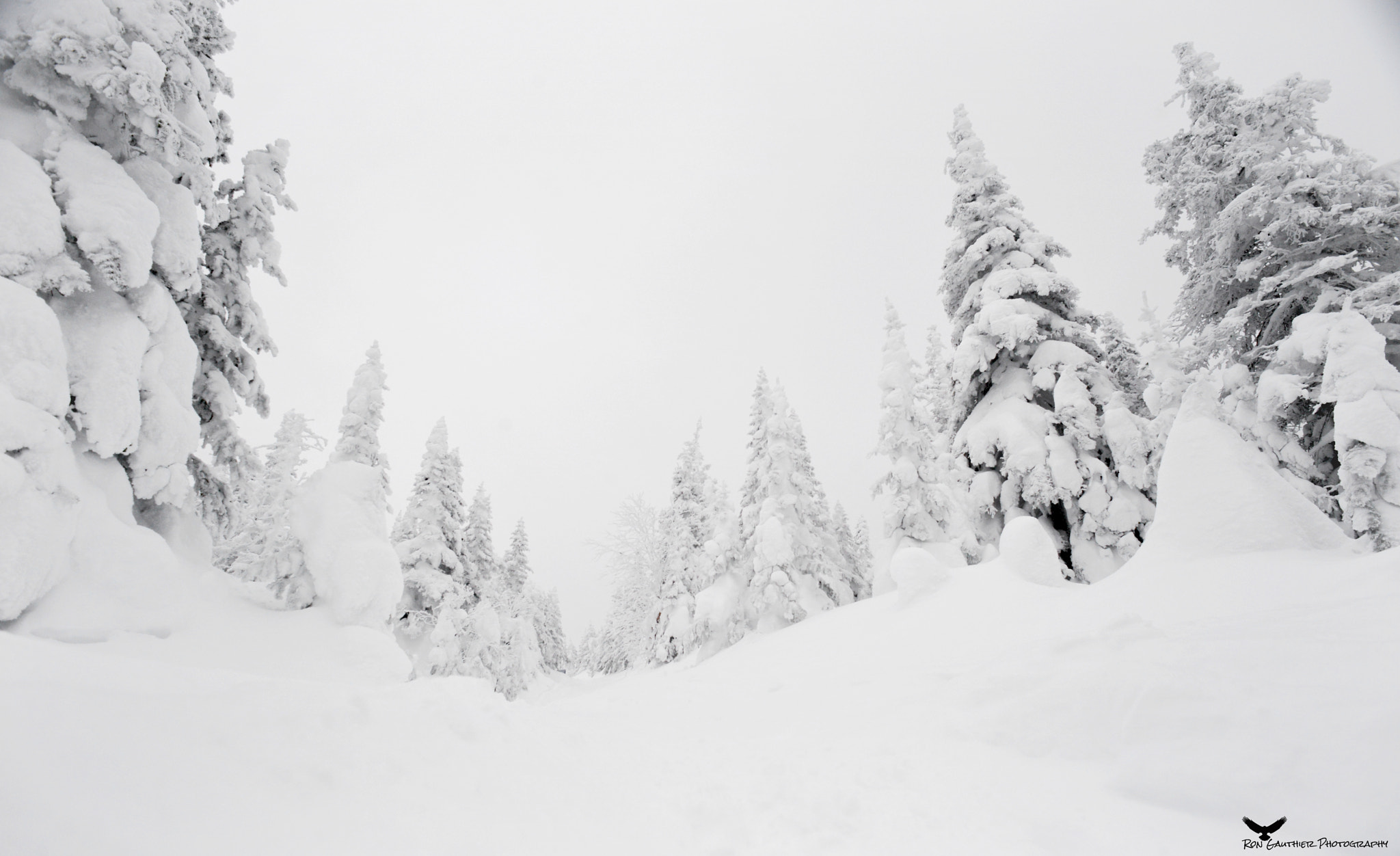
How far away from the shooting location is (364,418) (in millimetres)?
18109

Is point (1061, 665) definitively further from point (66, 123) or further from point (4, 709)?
point (66, 123)

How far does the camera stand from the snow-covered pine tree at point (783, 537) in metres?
19.4

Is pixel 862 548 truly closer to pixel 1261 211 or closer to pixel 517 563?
pixel 517 563

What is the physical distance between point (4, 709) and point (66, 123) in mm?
7509

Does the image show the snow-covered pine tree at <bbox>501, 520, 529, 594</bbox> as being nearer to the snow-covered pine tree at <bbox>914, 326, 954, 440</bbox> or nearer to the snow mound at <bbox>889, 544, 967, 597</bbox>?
the snow-covered pine tree at <bbox>914, 326, 954, 440</bbox>

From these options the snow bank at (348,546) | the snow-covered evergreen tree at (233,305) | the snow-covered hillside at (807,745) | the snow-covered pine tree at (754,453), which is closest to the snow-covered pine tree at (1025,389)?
the snow-covered hillside at (807,745)

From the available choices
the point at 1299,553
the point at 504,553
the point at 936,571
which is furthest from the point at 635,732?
→ the point at 504,553

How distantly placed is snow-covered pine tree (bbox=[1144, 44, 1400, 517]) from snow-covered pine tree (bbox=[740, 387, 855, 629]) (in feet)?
40.4

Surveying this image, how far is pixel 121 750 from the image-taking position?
8.73 feet

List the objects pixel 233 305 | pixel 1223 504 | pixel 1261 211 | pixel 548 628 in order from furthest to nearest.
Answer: pixel 548 628 → pixel 1261 211 → pixel 233 305 → pixel 1223 504

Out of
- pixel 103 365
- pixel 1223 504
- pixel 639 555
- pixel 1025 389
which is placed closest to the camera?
pixel 103 365

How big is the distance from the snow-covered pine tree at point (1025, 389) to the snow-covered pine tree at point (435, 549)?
54.4 feet

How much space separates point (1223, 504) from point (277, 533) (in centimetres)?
1571

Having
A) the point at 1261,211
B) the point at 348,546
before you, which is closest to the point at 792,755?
the point at 348,546
